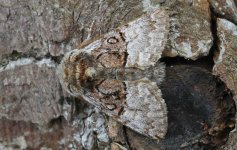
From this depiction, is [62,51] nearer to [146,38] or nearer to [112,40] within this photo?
[112,40]

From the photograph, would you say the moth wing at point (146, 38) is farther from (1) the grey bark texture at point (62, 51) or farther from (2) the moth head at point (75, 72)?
(2) the moth head at point (75, 72)

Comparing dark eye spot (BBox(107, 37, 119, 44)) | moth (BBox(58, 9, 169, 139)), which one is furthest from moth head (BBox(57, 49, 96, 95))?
dark eye spot (BBox(107, 37, 119, 44))

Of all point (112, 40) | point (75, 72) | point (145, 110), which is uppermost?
point (112, 40)

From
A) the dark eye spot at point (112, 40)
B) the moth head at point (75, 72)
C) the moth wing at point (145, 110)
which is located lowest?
the moth wing at point (145, 110)

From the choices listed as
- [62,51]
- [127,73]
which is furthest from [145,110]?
[62,51]

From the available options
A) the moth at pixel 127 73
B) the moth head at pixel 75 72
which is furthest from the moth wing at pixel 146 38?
the moth head at pixel 75 72

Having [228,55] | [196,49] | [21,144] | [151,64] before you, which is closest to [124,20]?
[151,64]

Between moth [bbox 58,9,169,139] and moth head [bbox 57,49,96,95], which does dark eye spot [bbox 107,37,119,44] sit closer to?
moth [bbox 58,9,169,139]
